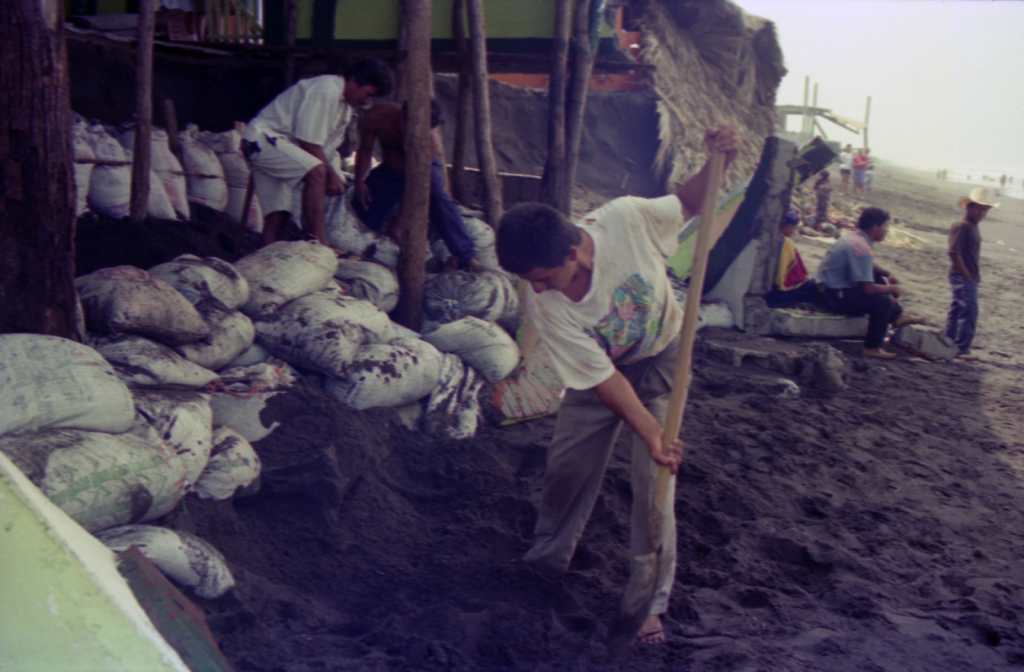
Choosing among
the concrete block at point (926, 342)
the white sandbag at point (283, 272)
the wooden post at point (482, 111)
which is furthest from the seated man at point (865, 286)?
the white sandbag at point (283, 272)

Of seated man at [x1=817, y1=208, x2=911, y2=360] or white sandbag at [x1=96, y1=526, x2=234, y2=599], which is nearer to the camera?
white sandbag at [x1=96, y1=526, x2=234, y2=599]

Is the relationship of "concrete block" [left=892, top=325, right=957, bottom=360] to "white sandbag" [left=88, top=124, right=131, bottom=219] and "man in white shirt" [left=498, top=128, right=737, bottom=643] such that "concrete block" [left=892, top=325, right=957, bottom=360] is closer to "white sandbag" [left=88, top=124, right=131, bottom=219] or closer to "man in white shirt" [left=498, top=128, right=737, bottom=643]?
"man in white shirt" [left=498, top=128, right=737, bottom=643]

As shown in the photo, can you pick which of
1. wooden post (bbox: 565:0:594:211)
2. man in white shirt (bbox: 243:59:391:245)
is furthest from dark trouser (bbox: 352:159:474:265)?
wooden post (bbox: 565:0:594:211)

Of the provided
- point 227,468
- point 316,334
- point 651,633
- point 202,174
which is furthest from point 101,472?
point 202,174

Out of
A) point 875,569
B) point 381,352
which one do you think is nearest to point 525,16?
point 381,352

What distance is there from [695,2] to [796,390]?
912cm

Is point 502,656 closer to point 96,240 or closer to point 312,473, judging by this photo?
point 312,473

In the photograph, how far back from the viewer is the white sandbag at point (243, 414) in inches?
145

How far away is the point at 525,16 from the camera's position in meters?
7.36

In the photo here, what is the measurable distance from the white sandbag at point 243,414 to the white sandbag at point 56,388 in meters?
0.76

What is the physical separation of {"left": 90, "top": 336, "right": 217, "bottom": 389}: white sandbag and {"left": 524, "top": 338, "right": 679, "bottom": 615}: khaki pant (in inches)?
53.2

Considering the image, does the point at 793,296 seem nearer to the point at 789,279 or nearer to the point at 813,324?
the point at 789,279

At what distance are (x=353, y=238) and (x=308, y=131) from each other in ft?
2.02

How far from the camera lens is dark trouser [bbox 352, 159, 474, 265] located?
548 cm
